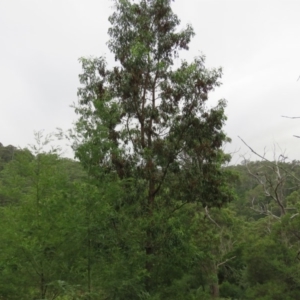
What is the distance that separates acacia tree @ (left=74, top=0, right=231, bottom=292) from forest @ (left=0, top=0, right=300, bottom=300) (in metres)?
0.03

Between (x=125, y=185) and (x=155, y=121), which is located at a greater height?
(x=155, y=121)

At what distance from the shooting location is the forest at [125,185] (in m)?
6.33

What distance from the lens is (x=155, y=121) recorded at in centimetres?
994

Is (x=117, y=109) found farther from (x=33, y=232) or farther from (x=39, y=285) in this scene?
(x=39, y=285)

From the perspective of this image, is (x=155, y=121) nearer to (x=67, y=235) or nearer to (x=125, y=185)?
(x=125, y=185)

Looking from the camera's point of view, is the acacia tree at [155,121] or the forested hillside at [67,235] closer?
the forested hillside at [67,235]

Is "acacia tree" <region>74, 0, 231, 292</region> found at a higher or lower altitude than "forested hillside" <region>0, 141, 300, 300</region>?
higher

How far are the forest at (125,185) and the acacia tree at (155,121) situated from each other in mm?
30

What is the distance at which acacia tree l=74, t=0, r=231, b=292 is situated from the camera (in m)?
8.63

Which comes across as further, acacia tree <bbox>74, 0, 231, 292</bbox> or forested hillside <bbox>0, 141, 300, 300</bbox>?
acacia tree <bbox>74, 0, 231, 292</bbox>

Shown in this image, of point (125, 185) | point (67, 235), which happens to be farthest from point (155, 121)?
point (67, 235)

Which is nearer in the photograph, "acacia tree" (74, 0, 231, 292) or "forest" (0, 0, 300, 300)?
"forest" (0, 0, 300, 300)

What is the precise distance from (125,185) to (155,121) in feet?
7.68

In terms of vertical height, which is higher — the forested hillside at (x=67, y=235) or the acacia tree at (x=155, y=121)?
the acacia tree at (x=155, y=121)
